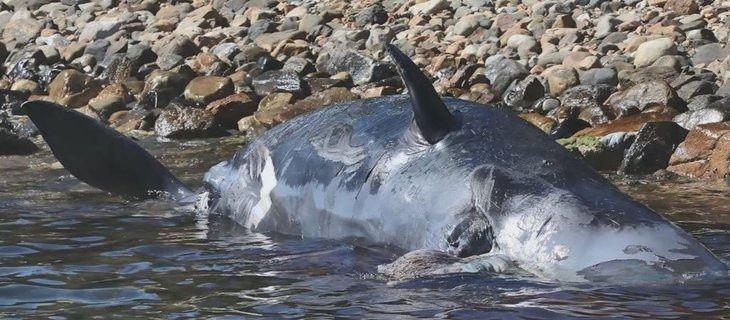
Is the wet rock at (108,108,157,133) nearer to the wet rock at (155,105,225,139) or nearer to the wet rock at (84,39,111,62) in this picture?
the wet rock at (155,105,225,139)

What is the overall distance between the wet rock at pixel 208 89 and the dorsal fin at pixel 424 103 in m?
10.4

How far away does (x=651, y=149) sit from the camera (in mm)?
10508

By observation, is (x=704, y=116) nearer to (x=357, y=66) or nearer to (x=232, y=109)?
(x=357, y=66)

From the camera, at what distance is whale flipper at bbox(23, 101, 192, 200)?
23.9 ft

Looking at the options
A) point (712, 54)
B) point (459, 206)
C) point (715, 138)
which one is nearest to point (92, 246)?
point (459, 206)

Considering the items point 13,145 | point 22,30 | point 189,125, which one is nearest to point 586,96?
point 189,125

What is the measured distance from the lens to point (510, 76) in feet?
49.0

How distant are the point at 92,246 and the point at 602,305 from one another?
316 cm

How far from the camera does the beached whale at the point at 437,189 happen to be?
499 cm

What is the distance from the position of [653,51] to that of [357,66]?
4.03 metres

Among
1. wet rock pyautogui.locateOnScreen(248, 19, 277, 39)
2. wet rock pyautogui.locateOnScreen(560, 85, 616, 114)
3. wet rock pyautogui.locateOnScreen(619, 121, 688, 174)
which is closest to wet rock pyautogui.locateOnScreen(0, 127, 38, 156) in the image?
wet rock pyautogui.locateOnScreen(560, 85, 616, 114)

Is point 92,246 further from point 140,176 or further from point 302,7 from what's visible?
point 302,7

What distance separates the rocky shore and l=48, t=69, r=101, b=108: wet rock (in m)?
0.03

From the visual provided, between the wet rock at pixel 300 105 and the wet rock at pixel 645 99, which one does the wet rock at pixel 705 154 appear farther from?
the wet rock at pixel 300 105
